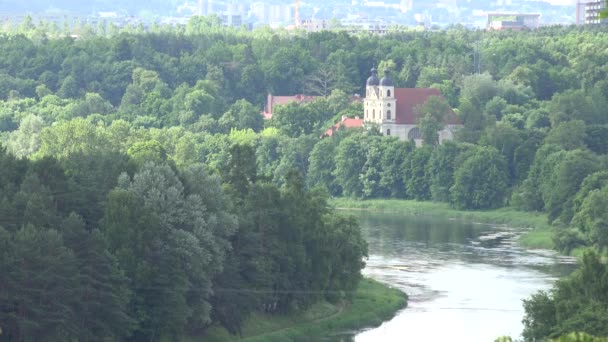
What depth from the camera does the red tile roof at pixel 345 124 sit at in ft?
415

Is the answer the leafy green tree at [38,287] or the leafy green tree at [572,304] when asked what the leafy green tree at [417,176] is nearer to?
the leafy green tree at [572,304]

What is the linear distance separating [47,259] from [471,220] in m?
52.4

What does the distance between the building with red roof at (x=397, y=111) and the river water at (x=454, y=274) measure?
25091 millimetres

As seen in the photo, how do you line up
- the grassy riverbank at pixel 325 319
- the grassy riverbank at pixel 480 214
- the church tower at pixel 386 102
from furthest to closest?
the church tower at pixel 386 102 → the grassy riverbank at pixel 480 214 → the grassy riverbank at pixel 325 319

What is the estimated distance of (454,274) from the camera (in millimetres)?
78438

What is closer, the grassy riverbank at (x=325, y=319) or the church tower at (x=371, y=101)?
the grassy riverbank at (x=325, y=319)

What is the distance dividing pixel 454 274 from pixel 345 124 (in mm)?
51073

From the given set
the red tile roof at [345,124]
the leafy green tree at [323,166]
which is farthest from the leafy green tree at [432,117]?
the leafy green tree at [323,166]

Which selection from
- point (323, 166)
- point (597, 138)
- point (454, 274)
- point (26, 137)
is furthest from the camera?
point (323, 166)

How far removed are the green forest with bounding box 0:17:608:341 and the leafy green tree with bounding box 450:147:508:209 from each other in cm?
11

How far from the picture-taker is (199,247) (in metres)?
58.8

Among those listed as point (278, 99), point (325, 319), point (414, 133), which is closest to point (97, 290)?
point (325, 319)

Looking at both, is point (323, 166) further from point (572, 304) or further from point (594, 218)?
point (572, 304)

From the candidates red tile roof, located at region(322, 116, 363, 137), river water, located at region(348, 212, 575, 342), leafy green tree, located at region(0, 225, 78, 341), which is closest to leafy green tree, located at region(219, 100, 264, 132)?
red tile roof, located at region(322, 116, 363, 137)
